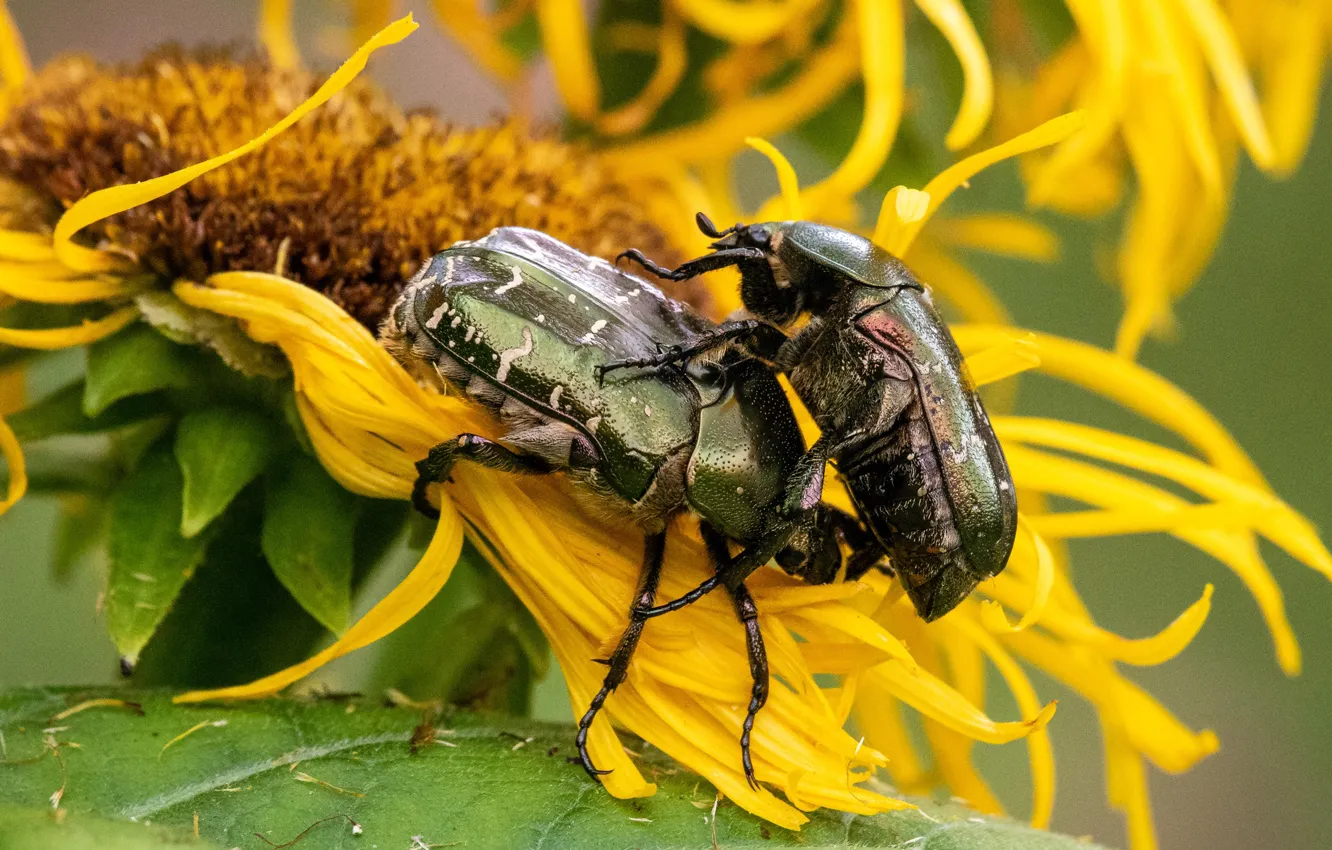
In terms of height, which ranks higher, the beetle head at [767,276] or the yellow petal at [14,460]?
the beetle head at [767,276]

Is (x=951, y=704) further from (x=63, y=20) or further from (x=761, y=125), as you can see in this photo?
(x=63, y=20)

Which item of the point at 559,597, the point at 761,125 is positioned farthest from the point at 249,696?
the point at 761,125

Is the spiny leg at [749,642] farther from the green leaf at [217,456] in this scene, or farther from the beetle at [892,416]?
the green leaf at [217,456]

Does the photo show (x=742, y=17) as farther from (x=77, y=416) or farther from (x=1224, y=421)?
(x=1224, y=421)

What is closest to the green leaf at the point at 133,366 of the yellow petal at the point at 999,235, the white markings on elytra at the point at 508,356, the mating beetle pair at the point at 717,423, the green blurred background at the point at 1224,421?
the mating beetle pair at the point at 717,423

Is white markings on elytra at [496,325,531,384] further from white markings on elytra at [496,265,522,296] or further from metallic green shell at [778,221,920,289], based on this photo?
metallic green shell at [778,221,920,289]

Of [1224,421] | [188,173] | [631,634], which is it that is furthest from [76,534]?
[1224,421]

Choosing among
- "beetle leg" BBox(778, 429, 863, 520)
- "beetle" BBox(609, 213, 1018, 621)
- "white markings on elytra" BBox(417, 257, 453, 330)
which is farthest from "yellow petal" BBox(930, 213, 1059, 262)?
"white markings on elytra" BBox(417, 257, 453, 330)
